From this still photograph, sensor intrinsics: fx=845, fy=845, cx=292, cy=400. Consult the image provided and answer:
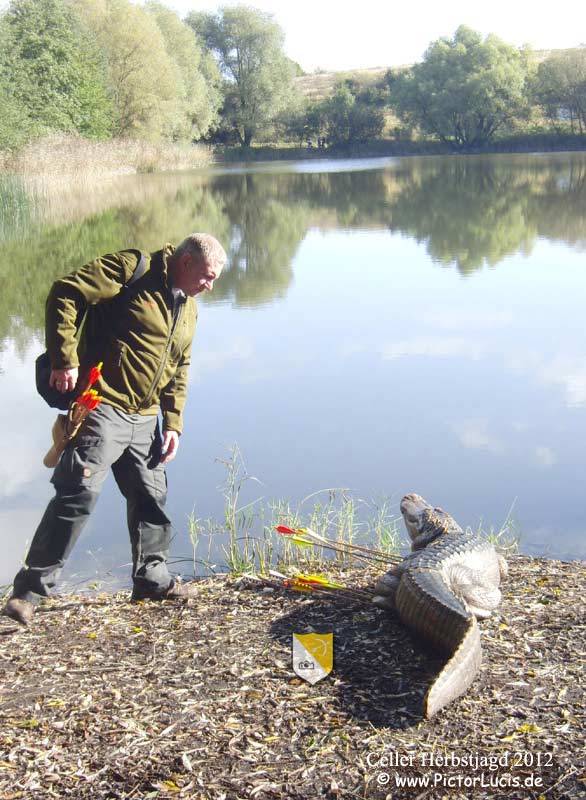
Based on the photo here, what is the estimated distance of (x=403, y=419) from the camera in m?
7.18

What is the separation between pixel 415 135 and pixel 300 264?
51.8m

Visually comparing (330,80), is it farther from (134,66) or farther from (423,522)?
(423,522)

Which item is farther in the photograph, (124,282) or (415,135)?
(415,135)

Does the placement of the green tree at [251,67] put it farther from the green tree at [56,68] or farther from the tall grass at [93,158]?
the green tree at [56,68]

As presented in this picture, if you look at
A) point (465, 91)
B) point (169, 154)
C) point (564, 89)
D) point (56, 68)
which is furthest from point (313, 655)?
point (564, 89)

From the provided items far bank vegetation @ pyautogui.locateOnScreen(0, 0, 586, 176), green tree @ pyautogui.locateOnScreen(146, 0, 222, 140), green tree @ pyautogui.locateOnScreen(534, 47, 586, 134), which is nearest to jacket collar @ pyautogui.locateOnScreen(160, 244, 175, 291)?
far bank vegetation @ pyautogui.locateOnScreen(0, 0, 586, 176)

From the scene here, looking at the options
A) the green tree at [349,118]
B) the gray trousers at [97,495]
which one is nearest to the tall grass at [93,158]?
the green tree at [349,118]

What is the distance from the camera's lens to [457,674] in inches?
117

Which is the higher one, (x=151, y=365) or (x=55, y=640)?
(x=151, y=365)

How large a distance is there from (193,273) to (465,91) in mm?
60213

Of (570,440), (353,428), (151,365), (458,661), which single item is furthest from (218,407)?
(458,661)

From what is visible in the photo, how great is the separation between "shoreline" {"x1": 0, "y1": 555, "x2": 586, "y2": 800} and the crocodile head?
2.32 ft

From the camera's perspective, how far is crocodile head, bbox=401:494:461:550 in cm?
459

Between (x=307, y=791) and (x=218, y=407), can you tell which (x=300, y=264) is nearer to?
(x=218, y=407)
